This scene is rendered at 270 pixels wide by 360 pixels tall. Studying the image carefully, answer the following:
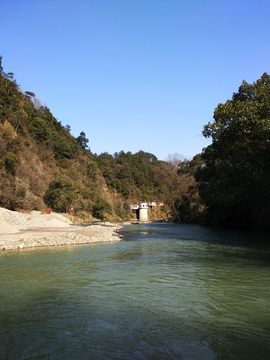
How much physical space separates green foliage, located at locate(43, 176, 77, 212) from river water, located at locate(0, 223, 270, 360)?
3274 centimetres

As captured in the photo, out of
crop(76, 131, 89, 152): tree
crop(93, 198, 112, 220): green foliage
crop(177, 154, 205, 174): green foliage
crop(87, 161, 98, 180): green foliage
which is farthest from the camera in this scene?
crop(76, 131, 89, 152): tree

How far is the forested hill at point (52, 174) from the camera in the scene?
38.3 m

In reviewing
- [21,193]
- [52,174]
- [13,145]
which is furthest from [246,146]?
[52,174]

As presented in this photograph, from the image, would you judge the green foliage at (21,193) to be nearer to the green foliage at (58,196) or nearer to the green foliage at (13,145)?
the green foliage at (58,196)

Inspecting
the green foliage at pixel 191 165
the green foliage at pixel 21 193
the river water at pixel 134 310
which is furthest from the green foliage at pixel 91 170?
the river water at pixel 134 310

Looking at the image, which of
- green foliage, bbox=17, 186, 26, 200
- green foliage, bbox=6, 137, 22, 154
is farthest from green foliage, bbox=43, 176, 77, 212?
green foliage, bbox=17, 186, 26, 200

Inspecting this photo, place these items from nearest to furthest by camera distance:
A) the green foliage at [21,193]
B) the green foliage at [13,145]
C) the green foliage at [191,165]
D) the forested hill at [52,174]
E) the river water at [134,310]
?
the river water at [134,310] < the green foliage at [21,193] < the forested hill at [52,174] < the green foliage at [13,145] < the green foliage at [191,165]

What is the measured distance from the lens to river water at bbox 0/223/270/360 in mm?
3945

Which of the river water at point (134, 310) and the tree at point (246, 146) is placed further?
the tree at point (246, 146)

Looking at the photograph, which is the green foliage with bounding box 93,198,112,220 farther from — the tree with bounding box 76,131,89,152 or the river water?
the river water

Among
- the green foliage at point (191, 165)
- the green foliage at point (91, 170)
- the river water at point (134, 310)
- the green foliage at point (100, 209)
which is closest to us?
the river water at point (134, 310)

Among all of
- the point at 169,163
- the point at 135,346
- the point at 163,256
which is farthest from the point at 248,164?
the point at 169,163

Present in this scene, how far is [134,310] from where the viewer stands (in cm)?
553

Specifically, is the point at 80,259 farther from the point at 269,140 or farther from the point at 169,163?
the point at 169,163
